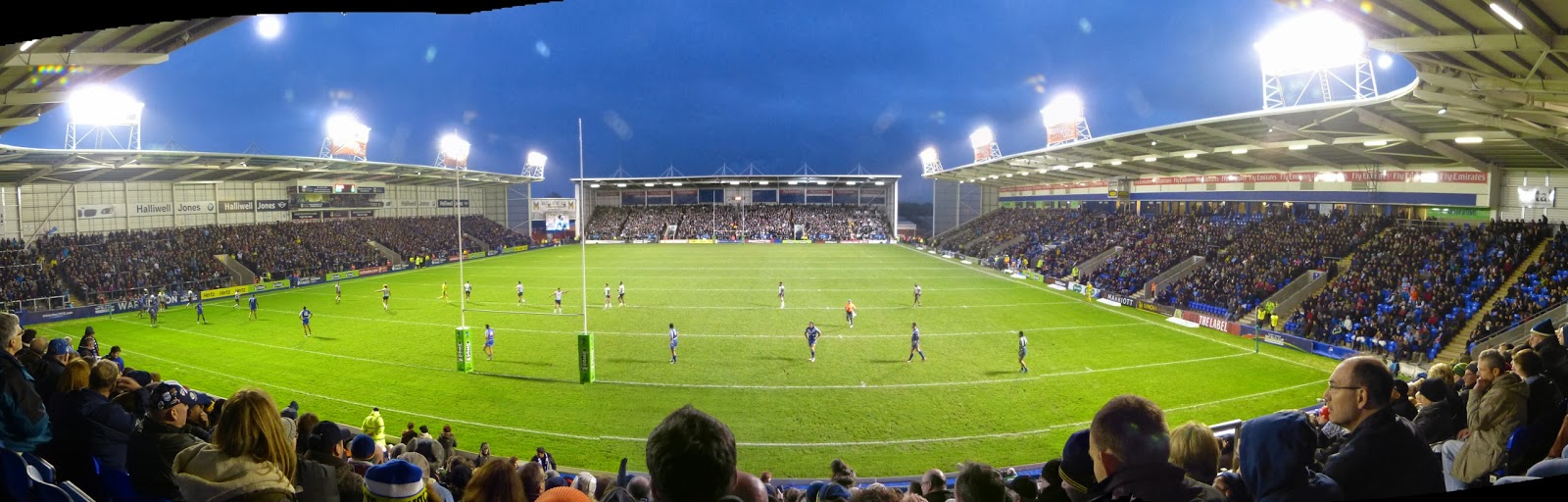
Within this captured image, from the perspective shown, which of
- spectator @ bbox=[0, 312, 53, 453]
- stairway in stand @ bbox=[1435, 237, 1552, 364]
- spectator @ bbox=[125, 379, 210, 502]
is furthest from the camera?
stairway in stand @ bbox=[1435, 237, 1552, 364]

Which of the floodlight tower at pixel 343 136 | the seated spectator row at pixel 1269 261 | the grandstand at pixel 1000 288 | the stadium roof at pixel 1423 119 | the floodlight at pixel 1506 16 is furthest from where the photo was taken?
the floodlight tower at pixel 343 136

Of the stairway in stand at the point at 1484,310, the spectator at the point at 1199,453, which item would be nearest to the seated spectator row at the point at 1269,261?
the stairway in stand at the point at 1484,310

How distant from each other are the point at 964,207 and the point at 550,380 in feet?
224

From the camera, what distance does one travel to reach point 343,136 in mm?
46250

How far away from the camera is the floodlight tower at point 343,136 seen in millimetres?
45344

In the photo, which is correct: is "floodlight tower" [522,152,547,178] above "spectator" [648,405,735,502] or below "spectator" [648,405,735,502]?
above

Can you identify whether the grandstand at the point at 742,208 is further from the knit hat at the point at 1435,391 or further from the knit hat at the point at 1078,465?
the knit hat at the point at 1078,465

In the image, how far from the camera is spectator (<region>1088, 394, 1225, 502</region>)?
243 cm

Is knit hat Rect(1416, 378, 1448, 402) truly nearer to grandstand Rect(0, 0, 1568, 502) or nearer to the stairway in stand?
grandstand Rect(0, 0, 1568, 502)

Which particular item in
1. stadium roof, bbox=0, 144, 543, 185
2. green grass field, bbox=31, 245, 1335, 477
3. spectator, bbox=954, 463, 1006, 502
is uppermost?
stadium roof, bbox=0, 144, 543, 185

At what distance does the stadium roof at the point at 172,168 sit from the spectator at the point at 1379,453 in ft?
126

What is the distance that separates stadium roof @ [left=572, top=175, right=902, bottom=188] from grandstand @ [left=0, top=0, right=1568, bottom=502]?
78.0 ft

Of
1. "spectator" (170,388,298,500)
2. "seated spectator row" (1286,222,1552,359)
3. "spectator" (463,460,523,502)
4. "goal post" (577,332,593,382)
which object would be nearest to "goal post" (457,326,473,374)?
"goal post" (577,332,593,382)

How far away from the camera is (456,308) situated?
29.7 meters
